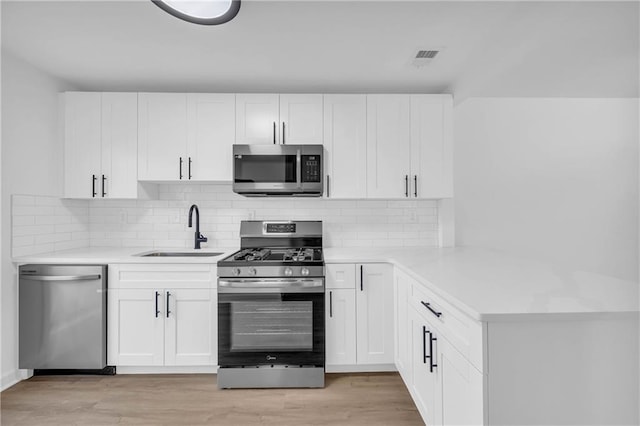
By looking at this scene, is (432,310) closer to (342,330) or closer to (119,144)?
(342,330)

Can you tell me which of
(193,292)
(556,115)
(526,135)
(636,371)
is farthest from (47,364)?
(556,115)

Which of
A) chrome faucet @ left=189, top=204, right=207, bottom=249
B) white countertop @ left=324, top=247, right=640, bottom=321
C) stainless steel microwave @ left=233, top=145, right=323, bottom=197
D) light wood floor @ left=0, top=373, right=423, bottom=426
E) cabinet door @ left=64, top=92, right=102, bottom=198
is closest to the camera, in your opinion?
white countertop @ left=324, top=247, right=640, bottom=321

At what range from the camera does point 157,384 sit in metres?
2.63

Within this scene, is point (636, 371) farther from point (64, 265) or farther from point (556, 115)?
point (64, 265)

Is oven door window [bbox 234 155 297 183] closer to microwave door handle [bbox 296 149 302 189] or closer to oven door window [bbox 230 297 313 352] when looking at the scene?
microwave door handle [bbox 296 149 302 189]

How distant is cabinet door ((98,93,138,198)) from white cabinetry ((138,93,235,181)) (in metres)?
0.06

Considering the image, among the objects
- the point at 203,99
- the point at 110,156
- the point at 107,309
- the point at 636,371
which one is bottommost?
the point at 107,309

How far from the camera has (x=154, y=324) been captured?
8.87 ft

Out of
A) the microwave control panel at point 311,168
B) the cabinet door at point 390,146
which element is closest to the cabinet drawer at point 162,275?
the microwave control panel at point 311,168

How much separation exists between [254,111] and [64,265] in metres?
1.85

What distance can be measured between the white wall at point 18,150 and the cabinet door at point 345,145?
7.38 ft

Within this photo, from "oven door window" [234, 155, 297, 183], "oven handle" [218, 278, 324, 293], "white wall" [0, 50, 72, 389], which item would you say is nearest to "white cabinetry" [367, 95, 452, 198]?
"oven door window" [234, 155, 297, 183]

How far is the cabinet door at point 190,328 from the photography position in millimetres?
2701

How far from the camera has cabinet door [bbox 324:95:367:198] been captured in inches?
121
